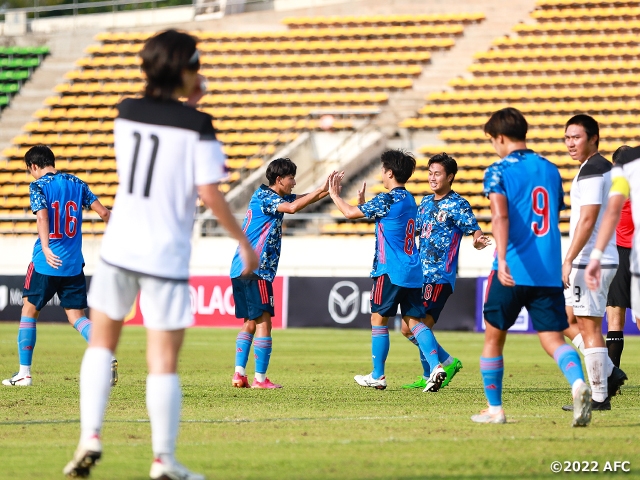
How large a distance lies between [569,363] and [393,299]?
10.8 feet

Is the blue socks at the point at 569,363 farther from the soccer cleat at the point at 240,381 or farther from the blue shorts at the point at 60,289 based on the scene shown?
the blue shorts at the point at 60,289

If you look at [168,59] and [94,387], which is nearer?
[168,59]

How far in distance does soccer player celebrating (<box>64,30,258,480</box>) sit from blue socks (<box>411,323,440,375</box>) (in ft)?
16.0

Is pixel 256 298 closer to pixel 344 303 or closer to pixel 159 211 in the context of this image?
pixel 159 211

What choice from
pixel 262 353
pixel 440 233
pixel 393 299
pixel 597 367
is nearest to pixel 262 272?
pixel 262 353

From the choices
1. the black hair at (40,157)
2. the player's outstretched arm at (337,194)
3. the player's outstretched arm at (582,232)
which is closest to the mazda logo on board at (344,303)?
the black hair at (40,157)

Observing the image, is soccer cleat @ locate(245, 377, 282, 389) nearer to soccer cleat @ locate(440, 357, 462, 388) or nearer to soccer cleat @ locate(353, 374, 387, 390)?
soccer cleat @ locate(353, 374, 387, 390)

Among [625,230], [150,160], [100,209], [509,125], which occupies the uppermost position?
[509,125]

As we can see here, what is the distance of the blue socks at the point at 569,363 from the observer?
644 centimetres

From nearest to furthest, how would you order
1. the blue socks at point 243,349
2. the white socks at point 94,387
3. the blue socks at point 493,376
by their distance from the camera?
the white socks at point 94,387, the blue socks at point 493,376, the blue socks at point 243,349

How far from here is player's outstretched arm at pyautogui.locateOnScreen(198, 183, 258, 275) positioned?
4750 millimetres

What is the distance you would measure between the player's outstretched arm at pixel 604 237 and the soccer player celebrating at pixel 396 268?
11.5ft

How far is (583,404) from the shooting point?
634cm

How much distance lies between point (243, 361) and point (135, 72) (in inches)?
873
